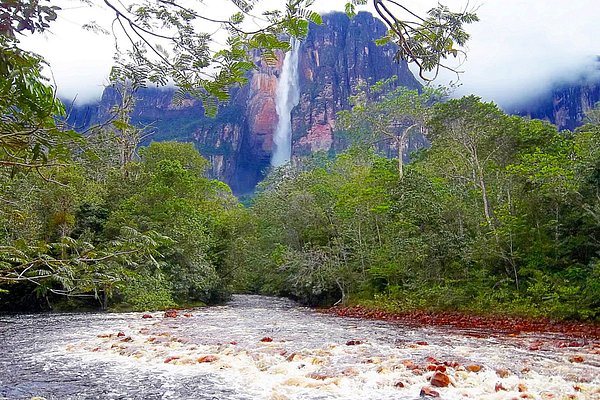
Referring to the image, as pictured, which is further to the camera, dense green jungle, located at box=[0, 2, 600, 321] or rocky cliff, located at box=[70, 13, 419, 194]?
rocky cliff, located at box=[70, 13, 419, 194]

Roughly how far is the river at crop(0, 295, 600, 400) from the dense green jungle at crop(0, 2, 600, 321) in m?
1.30

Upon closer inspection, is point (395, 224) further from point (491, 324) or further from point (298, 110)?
point (298, 110)

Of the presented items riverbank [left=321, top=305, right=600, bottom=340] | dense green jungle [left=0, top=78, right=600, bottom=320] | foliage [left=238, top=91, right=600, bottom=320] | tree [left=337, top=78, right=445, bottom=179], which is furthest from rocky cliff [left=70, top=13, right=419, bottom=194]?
riverbank [left=321, top=305, right=600, bottom=340]

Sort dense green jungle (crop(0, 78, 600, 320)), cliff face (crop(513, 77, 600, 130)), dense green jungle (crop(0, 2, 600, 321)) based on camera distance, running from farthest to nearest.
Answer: cliff face (crop(513, 77, 600, 130)) < dense green jungle (crop(0, 78, 600, 320)) < dense green jungle (crop(0, 2, 600, 321))

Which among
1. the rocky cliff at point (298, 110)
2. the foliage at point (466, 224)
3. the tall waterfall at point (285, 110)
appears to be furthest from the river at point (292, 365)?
the rocky cliff at point (298, 110)

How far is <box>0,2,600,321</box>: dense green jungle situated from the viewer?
9.82ft

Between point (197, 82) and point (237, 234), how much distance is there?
29242 mm

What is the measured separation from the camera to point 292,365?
24.5 ft

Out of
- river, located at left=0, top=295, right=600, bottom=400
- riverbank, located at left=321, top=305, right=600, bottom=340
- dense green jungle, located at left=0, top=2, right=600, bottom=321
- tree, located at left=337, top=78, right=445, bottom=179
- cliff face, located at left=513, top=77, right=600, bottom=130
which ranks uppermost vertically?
cliff face, located at left=513, top=77, right=600, bottom=130

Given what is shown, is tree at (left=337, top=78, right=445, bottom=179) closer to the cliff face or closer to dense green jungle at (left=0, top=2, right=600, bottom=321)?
Result: dense green jungle at (left=0, top=2, right=600, bottom=321)

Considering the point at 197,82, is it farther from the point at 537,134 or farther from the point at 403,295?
the point at 403,295

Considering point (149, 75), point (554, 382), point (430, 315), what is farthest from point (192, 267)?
point (149, 75)

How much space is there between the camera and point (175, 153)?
34375 millimetres

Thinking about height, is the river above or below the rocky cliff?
below
